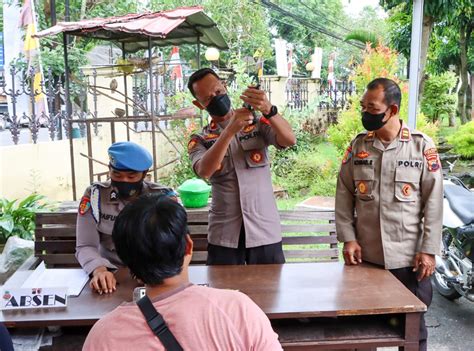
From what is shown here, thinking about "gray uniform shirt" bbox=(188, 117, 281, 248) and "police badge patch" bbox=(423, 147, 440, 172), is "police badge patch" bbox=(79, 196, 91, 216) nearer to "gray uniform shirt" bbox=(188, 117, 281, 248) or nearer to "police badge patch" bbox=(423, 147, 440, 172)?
"gray uniform shirt" bbox=(188, 117, 281, 248)

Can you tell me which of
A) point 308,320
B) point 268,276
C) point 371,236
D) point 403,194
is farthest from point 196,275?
point 403,194

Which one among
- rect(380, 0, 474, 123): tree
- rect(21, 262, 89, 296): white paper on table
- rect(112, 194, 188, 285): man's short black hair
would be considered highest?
rect(380, 0, 474, 123): tree

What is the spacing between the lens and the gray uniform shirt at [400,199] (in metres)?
2.25

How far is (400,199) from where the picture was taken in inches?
89.3

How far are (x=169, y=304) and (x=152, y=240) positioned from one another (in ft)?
0.51

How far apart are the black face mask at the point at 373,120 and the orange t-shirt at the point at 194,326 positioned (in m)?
1.39

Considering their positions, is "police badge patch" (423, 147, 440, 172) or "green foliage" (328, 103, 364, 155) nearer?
"police badge patch" (423, 147, 440, 172)

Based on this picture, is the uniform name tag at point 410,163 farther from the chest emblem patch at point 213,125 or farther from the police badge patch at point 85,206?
the police badge patch at point 85,206

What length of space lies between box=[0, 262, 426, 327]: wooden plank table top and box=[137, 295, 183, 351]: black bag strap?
672mm

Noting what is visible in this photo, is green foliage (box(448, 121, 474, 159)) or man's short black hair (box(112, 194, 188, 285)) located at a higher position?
man's short black hair (box(112, 194, 188, 285))

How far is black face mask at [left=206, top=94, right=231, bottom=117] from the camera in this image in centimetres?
231

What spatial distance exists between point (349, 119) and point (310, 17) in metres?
12.2

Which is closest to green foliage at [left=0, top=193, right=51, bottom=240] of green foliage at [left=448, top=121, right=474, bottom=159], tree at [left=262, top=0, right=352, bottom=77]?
green foliage at [left=448, top=121, right=474, bottom=159]

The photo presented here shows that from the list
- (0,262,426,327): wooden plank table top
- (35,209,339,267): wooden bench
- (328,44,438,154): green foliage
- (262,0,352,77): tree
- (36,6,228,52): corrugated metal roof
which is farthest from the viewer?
(262,0,352,77): tree
